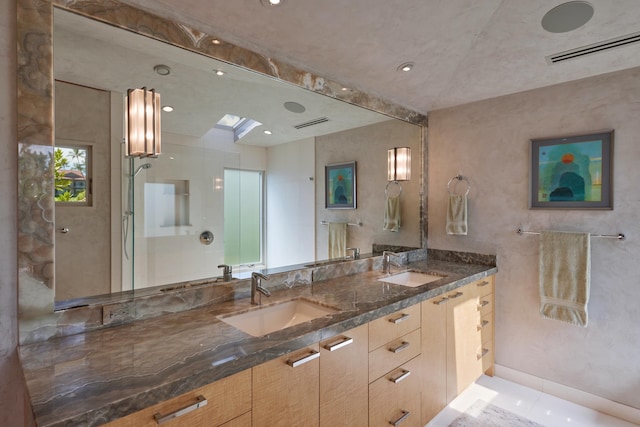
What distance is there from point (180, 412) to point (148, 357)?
0.23 meters

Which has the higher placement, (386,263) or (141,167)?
(141,167)

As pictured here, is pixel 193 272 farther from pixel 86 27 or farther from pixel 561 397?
Result: pixel 561 397

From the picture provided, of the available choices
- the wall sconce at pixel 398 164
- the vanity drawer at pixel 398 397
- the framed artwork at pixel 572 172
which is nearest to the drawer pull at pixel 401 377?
the vanity drawer at pixel 398 397

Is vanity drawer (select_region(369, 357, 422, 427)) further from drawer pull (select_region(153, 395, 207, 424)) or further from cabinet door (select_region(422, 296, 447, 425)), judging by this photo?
drawer pull (select_region(153, 395, 207, 424))

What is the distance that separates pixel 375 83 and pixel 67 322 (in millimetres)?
2287

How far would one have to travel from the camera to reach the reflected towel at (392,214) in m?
2.79

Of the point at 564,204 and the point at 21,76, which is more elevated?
the point at 21,76

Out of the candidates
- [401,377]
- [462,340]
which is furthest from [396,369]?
[462,340]

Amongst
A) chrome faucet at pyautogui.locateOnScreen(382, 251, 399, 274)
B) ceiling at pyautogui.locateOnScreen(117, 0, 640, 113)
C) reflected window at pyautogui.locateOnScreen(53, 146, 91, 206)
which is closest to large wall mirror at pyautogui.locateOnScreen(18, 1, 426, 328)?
reflected window at pyautogui.locateOnScreen(53, 146, 91, 206)

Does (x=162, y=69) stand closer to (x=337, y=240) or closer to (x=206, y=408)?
(x=206, y=408)

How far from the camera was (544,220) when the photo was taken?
8.03ft

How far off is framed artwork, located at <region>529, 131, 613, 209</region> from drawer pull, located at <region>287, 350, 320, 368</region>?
6.92 feet

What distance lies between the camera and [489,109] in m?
2.70

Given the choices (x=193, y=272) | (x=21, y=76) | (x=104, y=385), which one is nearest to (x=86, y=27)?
(x=21, y=76)
